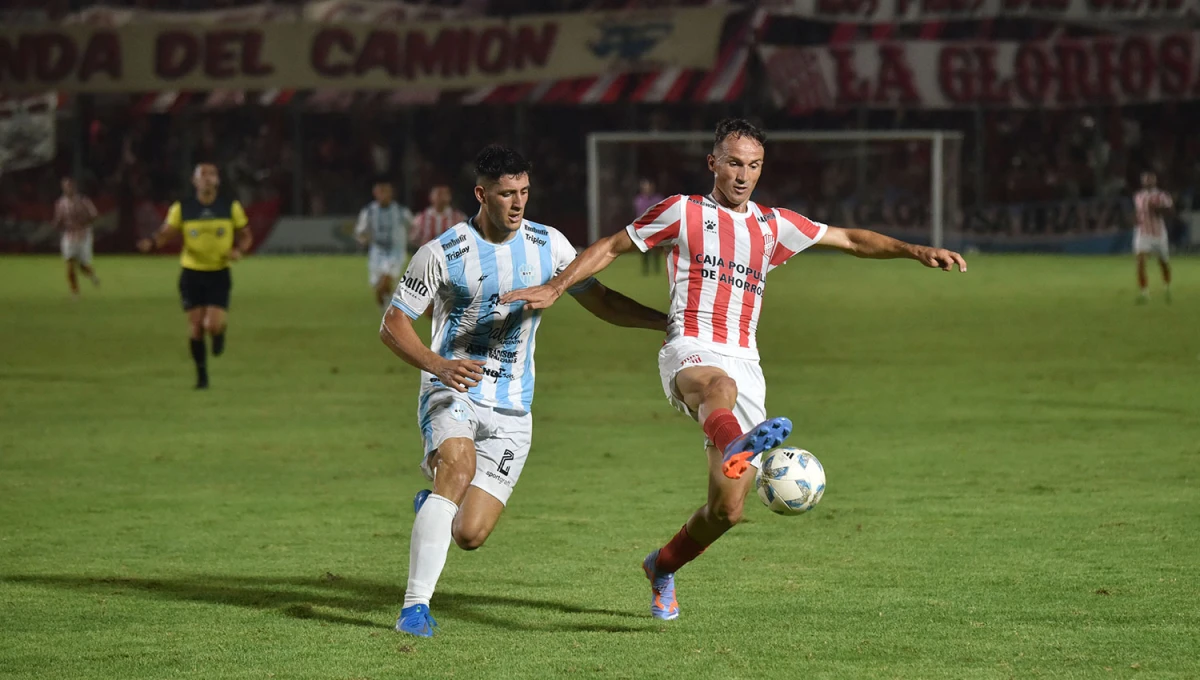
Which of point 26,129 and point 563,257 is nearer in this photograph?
point 563,257

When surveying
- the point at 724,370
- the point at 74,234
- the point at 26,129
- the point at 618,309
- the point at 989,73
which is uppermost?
the point at 989,73

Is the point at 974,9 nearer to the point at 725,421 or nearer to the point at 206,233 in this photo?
the point at 206,233

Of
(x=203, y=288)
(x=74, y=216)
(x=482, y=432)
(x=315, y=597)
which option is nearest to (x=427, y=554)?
(x=482, y=432)

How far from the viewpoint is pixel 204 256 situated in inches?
595

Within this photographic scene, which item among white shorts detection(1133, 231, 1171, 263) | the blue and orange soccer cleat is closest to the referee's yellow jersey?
the blue and orange soccer cleat

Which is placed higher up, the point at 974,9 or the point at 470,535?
the point at 974,9

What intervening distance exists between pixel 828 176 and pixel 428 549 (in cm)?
3386

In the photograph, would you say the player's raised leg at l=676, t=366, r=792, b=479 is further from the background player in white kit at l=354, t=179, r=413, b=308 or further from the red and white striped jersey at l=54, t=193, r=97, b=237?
the red and white striped jersey at l=54, t=193, r=97, b=237

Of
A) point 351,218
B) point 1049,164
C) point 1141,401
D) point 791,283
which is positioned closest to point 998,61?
point 1049,164

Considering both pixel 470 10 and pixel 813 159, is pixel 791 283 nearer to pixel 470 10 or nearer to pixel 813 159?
pixel 813 159

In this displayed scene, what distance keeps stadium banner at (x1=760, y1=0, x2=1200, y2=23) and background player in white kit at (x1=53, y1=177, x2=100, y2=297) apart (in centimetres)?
1868

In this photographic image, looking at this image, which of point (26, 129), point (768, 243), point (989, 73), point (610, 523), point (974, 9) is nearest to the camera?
point (768, 243)

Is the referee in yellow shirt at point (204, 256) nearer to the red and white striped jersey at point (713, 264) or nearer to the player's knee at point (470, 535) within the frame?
the red and white striped jersey at point (713, 264)

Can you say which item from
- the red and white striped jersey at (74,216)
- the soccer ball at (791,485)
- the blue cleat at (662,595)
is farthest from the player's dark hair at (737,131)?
the red and white striped jersey at (74,216)
